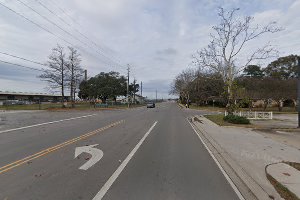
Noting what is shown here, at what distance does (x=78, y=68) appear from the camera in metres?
58.2

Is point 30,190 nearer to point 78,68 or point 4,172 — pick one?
point 4,172

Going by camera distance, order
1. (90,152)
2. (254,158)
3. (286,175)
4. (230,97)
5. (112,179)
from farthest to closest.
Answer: (230,97) < (90,152) < (254,158) < (286,175) < (112,179)

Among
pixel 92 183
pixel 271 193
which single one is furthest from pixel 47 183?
pixel 271 193

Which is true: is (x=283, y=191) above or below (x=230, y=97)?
below

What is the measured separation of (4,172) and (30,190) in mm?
1862

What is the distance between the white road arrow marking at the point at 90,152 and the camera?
324 inches

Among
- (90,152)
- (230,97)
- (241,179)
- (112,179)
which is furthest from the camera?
(230,97)

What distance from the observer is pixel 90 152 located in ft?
33.6

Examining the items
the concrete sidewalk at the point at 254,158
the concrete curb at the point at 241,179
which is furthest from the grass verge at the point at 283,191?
the concrete curb at the point at 241,179

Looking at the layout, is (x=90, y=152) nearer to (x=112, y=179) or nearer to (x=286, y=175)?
(x=112, y=179)

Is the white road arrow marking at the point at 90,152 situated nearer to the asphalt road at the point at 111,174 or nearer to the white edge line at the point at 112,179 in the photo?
the asphalt road at the point at 111,174

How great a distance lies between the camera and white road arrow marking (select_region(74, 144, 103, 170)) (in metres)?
8.24

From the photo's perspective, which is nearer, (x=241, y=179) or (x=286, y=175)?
(x=241, y=179)

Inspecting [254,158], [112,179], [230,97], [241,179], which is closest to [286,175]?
[241,179]
